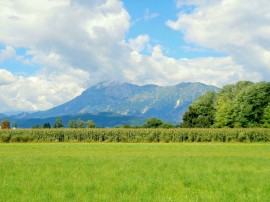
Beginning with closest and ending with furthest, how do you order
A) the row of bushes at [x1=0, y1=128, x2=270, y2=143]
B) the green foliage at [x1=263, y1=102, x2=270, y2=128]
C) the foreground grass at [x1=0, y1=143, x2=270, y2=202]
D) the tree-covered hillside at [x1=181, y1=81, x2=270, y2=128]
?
1. the foreground grass at [x1=0, y1=143, x2=270, y2=202]
2. the row of bushes at [x1=0, y1=128, x2=270, y2=143]
3. the green foliage at [x1=263, y1=102, x2=270, y2=128]
4. the tree-covered hillside at [x1=181, y1=81, x2=270, y2=128]

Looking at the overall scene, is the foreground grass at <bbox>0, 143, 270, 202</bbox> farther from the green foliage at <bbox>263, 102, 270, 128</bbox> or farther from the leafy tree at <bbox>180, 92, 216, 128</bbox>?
the leafy tree at <bbox>180, 92, 216, 128</bbox>

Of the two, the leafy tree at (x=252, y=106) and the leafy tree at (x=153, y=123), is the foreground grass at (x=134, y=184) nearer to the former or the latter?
the leafy tree at (x=252, y=106)

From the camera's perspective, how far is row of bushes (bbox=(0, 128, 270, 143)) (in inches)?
2741

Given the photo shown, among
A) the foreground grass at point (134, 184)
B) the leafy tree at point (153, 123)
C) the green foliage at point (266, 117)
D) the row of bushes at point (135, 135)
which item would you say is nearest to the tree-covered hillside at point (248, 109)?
the green foliage at point (266, 117)

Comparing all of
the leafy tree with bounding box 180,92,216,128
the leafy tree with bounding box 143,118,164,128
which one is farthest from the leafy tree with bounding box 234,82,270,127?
the leafy tree with bounding box 143,118,164,128

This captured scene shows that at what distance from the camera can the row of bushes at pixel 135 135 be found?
6962cm

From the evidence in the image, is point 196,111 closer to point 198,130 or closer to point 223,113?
point 223,113

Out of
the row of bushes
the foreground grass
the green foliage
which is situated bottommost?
the foreground grass

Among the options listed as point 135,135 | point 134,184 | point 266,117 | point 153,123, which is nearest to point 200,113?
point 153,123

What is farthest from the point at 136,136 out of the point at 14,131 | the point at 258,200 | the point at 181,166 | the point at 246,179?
the point at 258,200

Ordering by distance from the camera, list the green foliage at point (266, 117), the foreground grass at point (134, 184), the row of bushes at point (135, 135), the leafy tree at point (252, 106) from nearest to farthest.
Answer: the foreground grass at point (134, 184) < the row of bushes at point (135, 135) < the green foliage at point (266, 117) < the leafy tree at point (252, 106)

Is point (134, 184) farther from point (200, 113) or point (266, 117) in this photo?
point (200, 113)

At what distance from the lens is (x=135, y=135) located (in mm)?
71688

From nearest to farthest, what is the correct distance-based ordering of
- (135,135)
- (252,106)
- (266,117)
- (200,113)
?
(135,135)
(266,117)
(252,106)
(200,113)
